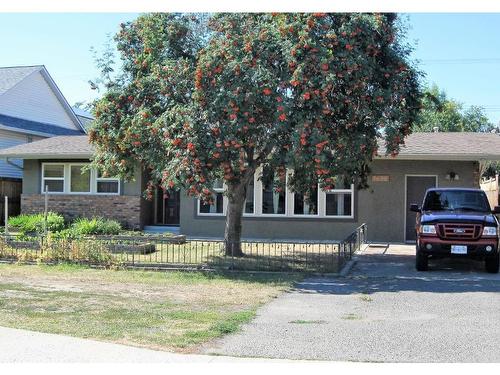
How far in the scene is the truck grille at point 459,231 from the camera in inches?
490

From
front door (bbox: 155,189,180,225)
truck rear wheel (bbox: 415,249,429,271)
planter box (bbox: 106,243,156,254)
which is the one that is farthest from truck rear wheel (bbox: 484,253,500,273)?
front door (bbox: 155,189,180,225)

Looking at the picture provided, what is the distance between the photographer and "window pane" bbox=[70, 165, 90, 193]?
2203cm

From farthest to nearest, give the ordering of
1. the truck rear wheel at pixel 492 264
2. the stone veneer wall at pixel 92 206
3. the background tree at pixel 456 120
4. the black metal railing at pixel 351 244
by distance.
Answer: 1. the background tree at pixel 456 120
2. the stone veneer wall at pixel 92 206
3. the black metal railing at pixel 351 244
4. the truck rear wheel at pixel 492 264

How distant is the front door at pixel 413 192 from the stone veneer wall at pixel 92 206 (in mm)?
9186

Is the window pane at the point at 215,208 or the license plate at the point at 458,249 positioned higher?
the window pane at the point at 215,208

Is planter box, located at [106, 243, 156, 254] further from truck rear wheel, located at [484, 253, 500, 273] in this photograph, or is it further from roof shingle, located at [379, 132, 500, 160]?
truck rear wheel, located at [484, 253, 500, 273]

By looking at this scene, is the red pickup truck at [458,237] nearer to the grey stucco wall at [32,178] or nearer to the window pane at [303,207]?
the window pane at [303,207]

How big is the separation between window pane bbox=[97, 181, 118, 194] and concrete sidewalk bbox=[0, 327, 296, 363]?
49.8 feet

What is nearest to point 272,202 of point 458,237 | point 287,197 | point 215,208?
point 287,197

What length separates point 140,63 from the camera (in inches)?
541

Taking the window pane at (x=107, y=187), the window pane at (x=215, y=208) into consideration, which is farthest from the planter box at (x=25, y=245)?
the window pane at (x=107, y=187)

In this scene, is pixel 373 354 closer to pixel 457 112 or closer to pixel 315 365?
pixel 315 365

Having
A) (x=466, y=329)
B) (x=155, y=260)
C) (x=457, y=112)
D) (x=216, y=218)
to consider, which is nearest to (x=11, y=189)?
(x=216, y=218)

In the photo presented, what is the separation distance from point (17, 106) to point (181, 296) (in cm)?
2402
